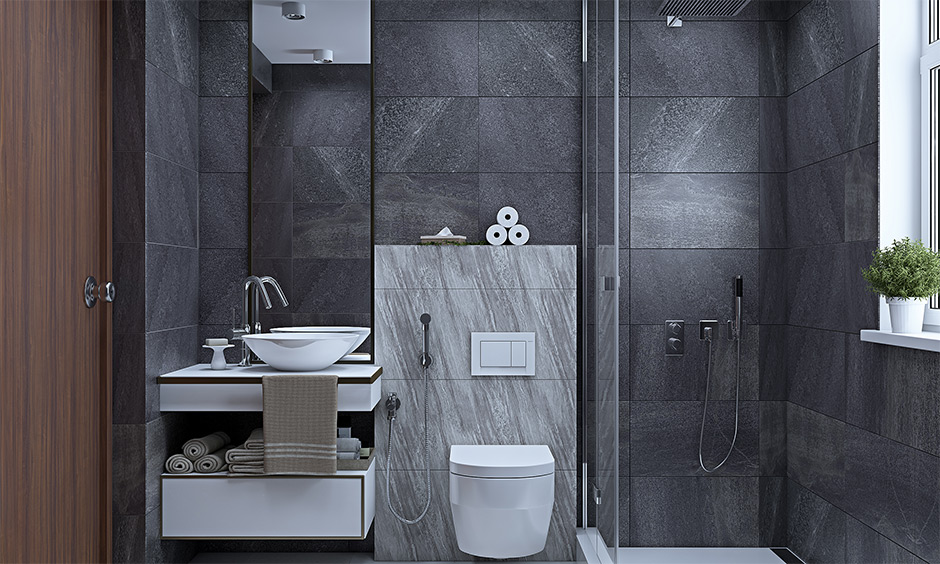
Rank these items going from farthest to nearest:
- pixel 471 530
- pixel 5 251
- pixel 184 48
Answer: pixel 184 48, pixel 471 530, pixel 5 251

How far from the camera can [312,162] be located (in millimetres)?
3139

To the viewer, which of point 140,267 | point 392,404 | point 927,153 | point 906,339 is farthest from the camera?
point 392,404

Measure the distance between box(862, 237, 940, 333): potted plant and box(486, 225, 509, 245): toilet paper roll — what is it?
1.46 meters

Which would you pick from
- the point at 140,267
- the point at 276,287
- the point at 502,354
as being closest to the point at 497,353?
the point at 502,354

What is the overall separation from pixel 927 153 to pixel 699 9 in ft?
2.71

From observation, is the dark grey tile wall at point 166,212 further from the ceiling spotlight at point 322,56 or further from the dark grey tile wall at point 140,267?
the ceiling spotlight at point 322,56

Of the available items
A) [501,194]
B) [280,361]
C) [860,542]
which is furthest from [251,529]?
[860,542]

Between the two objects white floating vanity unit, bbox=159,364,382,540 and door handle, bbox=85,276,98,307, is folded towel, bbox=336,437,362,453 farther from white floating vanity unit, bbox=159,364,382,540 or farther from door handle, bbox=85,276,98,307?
door handle, bbox=85,276,98,307

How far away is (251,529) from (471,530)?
825mm

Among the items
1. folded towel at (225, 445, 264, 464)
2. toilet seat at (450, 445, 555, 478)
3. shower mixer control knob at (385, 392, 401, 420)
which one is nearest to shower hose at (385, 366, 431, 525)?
shower mixer control knob at (385, 392, 401, 420)

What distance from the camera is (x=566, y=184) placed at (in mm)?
3170

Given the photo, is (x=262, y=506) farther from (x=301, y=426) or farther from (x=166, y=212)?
(x=166, y=212)

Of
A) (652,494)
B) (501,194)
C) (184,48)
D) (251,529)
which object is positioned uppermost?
(184,48)

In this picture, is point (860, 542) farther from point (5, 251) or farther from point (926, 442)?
point (5, 251)
